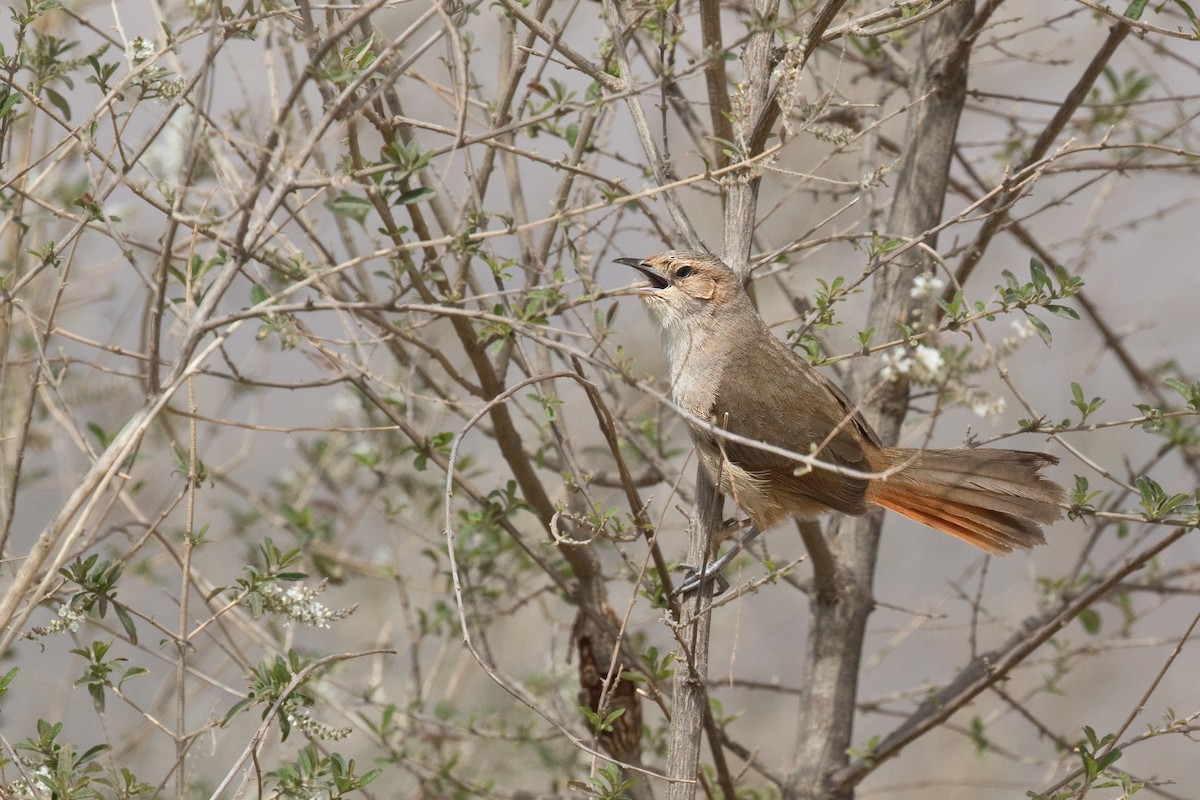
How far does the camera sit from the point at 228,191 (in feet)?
8.51

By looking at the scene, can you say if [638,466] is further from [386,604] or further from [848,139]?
[386,604]

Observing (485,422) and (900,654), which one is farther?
(900,654)

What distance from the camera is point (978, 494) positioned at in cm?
337

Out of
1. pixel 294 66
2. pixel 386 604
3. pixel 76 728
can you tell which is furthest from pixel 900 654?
pixel 294 66

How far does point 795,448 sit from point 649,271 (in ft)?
2.30

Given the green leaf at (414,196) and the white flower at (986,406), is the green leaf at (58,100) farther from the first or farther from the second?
the white flower at (986,406)

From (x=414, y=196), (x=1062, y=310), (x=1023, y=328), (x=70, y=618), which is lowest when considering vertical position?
(x=70, y=618)

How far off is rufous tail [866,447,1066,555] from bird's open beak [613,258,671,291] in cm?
86

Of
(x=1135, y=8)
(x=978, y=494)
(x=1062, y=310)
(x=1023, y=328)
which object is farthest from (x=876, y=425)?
(x=1135, y=8)

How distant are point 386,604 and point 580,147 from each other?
160 inches

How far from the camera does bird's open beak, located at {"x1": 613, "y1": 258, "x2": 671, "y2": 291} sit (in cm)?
348

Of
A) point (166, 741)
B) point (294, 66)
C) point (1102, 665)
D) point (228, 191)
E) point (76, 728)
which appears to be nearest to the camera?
point (228, 191)

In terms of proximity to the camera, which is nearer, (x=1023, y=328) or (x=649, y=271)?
(x=1023, y=328)

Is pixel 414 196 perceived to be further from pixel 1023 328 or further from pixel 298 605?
pixel 1023 328
